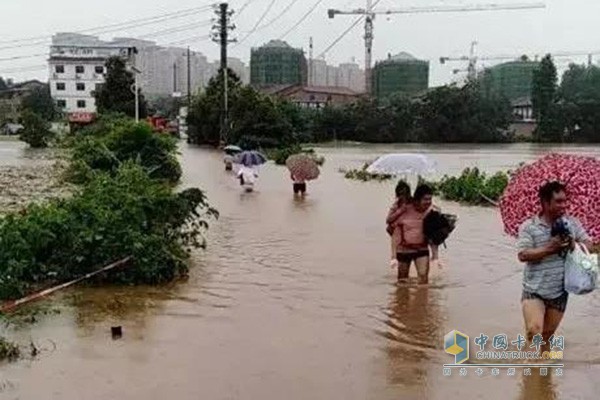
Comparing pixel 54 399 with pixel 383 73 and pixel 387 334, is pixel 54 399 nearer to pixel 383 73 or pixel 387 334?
pixel 387 334

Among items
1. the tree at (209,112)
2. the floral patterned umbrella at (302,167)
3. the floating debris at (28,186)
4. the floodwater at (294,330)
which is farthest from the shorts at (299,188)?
the tree at (209,112)

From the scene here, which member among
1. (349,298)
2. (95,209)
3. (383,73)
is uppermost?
(383,73)

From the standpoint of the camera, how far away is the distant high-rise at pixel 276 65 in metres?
94.9

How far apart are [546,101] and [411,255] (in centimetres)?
7170

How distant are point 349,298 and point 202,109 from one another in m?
52.4

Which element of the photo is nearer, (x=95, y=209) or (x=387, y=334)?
(x=387, y=334)

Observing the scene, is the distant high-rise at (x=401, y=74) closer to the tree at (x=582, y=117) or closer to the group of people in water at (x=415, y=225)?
the tree at (x=582, y=117)

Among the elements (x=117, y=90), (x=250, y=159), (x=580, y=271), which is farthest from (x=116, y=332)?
(x=117, y=90)

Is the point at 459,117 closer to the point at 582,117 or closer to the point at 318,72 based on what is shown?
the point at 582,117

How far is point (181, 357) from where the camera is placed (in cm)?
729

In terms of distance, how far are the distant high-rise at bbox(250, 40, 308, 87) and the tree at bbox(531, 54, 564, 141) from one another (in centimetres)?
2813

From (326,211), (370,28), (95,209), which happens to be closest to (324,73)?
(370,28)

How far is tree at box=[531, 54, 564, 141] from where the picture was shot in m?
76.6

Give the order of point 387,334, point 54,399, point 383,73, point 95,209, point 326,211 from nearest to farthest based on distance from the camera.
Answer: point 54,399, point 387,334, point 95,209, point 326,211, point 383,73
